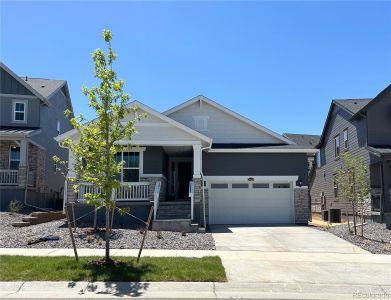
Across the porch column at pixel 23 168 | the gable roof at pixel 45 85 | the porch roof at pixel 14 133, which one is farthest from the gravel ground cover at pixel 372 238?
the gable roof at pixel 45 85

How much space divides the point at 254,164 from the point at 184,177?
14.2 feet

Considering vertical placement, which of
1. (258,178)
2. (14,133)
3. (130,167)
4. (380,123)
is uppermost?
(380,123)

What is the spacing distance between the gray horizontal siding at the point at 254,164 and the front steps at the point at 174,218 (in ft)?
11.2

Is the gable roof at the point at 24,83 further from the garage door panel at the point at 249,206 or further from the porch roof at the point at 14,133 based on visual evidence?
the garage door panel at the point at 249,206

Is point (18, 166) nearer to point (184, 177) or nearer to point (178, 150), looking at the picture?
point (178, 150)

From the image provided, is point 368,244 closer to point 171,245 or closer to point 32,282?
point 171,245

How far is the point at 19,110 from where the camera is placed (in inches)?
990

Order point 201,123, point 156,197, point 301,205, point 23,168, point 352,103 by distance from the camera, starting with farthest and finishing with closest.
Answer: point 352,103 → point 201,123 → point 23,168 → point 301,205 → point 156,197

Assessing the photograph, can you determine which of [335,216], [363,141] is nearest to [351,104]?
[363,141]

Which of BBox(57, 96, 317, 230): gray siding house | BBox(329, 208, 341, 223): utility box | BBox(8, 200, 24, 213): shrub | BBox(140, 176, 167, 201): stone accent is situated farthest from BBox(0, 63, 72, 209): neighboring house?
BBox(329, 208, 341, 223): utility box

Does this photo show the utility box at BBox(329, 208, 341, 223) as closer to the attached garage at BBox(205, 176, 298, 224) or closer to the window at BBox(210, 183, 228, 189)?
the attached garage at BBox(205, 176, 298, 224)

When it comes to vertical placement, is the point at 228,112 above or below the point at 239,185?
above

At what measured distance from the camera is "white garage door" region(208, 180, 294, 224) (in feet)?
70.3

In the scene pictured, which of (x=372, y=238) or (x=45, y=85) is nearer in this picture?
(x=372, y=238)
